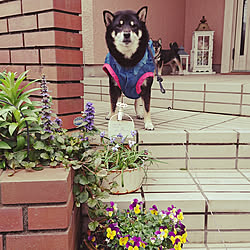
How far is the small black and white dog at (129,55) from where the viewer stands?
1.74 metres

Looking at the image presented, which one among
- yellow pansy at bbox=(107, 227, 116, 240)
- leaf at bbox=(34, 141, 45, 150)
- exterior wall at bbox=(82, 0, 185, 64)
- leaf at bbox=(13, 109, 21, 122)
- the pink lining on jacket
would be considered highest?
exterior wall at bbox=(82, 0, 185, 64)

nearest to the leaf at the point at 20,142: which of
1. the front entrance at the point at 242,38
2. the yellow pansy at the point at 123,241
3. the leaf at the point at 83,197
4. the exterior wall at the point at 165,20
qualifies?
the leaf at the point at 83,197

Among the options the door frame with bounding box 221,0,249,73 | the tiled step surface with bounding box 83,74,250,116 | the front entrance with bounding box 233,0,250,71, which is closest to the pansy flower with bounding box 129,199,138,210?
the tiled step surface with bounding box 83,74,250,116

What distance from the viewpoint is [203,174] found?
6.08ft

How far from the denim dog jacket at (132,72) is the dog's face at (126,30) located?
Answer: 0.34 ft

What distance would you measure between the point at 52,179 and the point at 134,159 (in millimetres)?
638

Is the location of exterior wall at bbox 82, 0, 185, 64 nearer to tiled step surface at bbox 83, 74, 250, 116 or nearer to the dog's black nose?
tiled step surface at bbox 83, 74, 250, 116

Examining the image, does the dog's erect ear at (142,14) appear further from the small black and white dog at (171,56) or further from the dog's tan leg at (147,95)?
the small black and white dog at (171,56)

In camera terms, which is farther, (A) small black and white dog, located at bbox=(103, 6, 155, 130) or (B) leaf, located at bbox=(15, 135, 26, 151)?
(A) small black and white dog, located at bbox=(103, 6, 155, 130)

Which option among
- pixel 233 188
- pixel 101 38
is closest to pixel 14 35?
pixel 233 188

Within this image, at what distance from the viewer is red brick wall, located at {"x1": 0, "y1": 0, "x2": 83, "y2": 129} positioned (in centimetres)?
175

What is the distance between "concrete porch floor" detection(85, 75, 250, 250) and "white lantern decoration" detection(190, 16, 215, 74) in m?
2.39

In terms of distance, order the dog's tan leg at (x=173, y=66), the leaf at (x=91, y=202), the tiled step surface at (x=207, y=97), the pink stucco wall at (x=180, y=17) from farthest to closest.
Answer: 1. the dog's tan leg at (x=173, y=66)
2. the pink stucco wall at (x=180, y=17)
3. the tiled step surface at (x=207, y=97)
4. the leaf at (x=91, y=202)

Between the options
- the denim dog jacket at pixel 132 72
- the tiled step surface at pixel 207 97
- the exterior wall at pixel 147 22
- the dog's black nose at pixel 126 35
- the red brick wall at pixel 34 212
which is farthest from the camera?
the exterior wall at pixel 147 22
